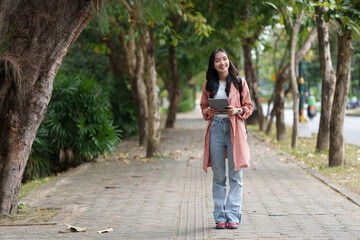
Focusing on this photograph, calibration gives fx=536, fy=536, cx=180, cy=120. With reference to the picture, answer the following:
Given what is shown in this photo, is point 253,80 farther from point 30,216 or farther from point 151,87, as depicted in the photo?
point 30,216

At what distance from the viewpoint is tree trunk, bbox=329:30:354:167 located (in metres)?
9.98

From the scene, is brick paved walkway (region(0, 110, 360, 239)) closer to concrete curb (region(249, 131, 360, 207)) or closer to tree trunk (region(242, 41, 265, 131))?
concrete curb (region(249, 131, 360, 207))

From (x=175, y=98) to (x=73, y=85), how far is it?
12348mm

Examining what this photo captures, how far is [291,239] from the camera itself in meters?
5.38

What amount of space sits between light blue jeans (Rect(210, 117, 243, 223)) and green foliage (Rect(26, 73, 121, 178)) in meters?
7.29

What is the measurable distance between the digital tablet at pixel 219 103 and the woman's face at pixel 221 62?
0.37 metres

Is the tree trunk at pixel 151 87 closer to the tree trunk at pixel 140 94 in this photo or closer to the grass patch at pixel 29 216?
the tree trunk at pixel 140 94

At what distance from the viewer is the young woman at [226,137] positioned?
19.0ft

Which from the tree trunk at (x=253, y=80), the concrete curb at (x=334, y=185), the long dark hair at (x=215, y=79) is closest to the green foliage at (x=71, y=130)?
the concrete curb at (x=334, y=185)

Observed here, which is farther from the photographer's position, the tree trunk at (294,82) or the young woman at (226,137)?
the tree trunk at (294,82)

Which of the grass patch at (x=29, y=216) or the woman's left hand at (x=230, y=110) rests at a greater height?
the woman's left hand at (x=230, y=110)

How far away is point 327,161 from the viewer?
11586 mm

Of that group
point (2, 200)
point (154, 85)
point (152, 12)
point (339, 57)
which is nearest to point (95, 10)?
point (152, 12)

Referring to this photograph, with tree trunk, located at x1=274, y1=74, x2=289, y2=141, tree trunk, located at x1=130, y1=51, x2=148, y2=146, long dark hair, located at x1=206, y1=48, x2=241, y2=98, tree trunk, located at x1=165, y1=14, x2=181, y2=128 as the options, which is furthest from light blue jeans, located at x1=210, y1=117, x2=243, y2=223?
tree trunk, located at x1=165, y1=14, x2=181, y2=128
